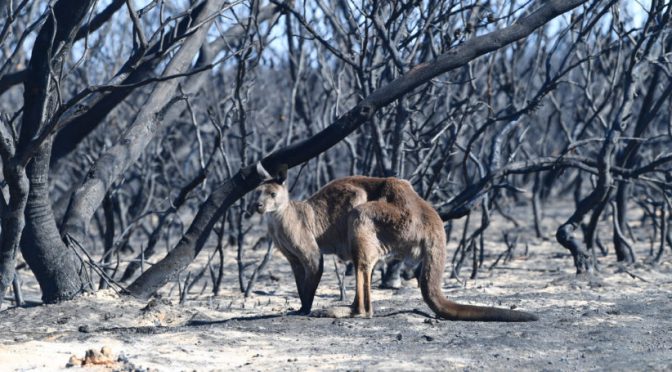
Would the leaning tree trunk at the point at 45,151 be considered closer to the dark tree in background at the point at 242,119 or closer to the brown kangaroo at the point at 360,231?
the dark tree in background at the point at 242,119

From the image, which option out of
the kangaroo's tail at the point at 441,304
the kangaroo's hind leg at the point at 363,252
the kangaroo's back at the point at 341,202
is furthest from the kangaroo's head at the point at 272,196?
→ the kangaroo's tail at the point at 441,304

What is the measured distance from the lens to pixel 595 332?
6488 millimetres

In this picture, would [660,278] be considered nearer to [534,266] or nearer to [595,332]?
[534,266]

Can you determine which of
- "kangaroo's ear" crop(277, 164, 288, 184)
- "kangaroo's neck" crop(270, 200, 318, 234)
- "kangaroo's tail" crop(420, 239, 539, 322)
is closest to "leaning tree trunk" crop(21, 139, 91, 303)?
"kangaroo's neck" crop(270, 200, 318, 234)

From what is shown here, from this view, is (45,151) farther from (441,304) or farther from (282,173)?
(441,304)

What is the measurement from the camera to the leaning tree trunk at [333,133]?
6.72 m

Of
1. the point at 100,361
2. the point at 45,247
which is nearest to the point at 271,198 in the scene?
the point at 45,247

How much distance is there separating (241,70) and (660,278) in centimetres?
467

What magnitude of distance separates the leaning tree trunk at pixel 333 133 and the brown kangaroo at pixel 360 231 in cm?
21

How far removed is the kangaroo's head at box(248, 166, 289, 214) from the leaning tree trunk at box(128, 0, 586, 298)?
0.24 feet

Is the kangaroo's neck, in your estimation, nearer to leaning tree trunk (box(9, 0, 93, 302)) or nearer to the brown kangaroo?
the brown kangaroo

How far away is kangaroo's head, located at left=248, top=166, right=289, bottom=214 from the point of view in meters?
7.23

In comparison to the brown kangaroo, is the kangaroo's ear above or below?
above

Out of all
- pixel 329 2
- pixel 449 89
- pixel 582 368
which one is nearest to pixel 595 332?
pixel 582 368
